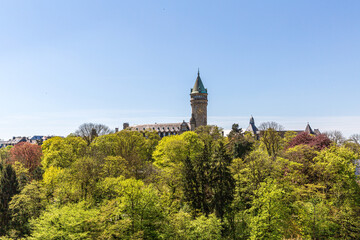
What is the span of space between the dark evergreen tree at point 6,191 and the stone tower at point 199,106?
72156 mm

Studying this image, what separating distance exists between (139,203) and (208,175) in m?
7.81

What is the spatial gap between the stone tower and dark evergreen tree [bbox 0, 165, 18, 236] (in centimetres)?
7216

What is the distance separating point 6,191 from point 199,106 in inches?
2975

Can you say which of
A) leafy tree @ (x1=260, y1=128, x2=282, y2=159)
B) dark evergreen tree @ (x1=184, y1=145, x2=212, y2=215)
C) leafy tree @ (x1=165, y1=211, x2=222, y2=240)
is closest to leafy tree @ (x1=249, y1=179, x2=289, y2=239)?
leafy tree @ (x1=165, y1=211, x2=222, y2=240)

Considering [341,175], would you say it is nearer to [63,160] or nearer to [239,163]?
[239,163]

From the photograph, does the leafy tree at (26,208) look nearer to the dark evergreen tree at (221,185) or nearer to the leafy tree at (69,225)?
the leafy tree at (69,225)

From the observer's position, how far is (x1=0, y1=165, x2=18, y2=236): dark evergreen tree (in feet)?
96.7

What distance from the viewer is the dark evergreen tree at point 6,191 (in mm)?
29469

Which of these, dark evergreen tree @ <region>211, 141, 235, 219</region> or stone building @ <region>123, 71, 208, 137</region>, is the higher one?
stone building @ <region>123, 71, 208, 137</region>

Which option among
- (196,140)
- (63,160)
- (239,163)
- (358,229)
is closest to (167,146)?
(196,140)

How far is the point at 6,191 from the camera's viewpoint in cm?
3080

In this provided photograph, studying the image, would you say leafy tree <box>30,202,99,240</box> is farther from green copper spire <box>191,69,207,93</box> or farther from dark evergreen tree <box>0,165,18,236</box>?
green copper spire <box>191,69,207,93</box>

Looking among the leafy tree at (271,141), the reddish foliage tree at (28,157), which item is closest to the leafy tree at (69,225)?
the reddish foliage tree at (28,157)

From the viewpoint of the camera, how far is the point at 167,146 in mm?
45156
